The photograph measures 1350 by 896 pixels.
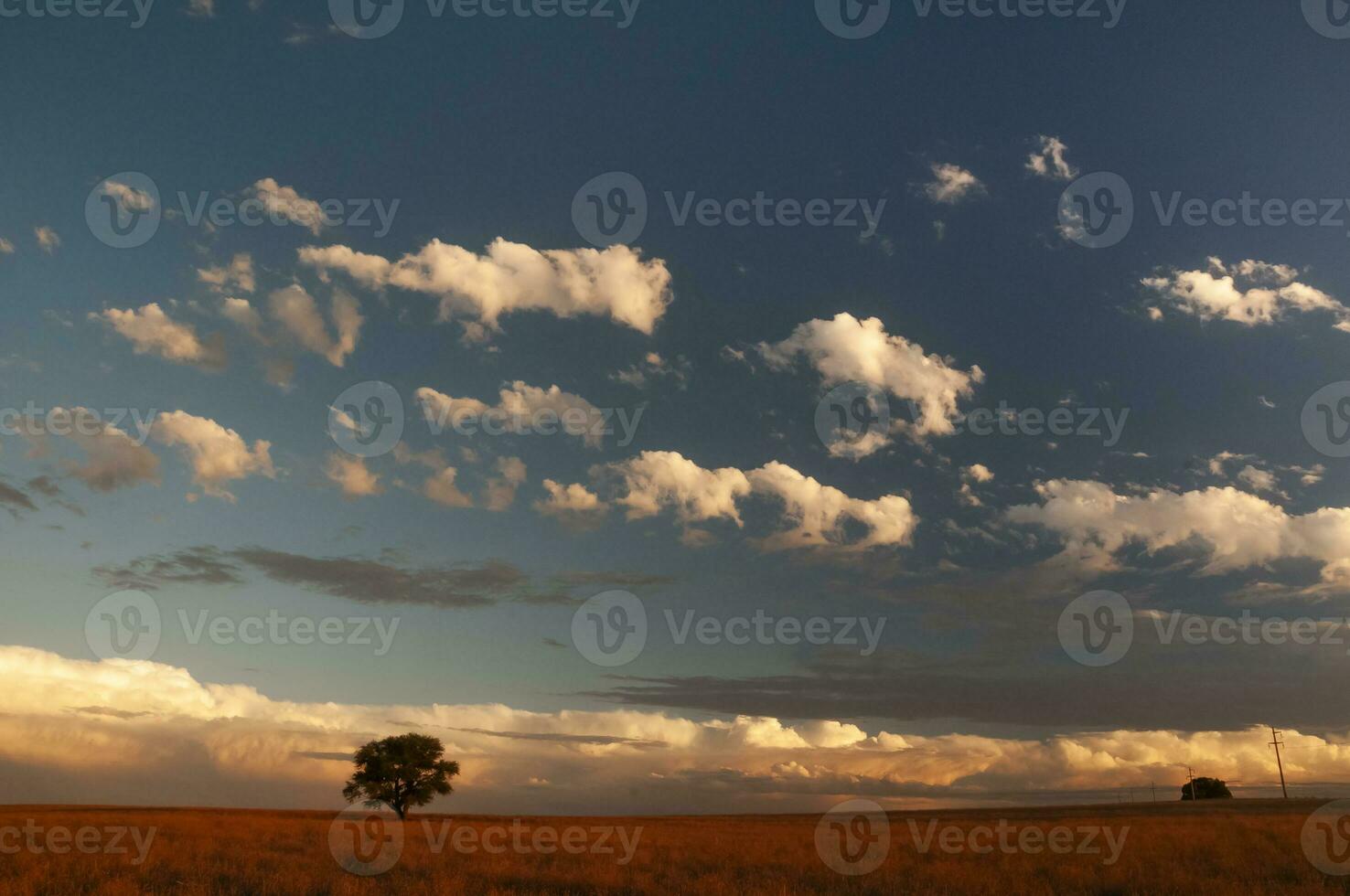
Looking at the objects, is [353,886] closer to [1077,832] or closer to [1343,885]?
[1343,885]

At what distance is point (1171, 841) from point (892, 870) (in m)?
14.5

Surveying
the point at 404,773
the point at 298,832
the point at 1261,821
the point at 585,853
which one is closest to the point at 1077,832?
the point at 1261,821

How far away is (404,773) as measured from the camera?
220 feet

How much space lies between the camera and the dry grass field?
Answer: 2177cm

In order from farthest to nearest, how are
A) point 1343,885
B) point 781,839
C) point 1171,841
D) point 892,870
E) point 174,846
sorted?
1. point 781,839
2. point 1171,841
3. point 174,846
4. point 892,870
5. point 1343,885
